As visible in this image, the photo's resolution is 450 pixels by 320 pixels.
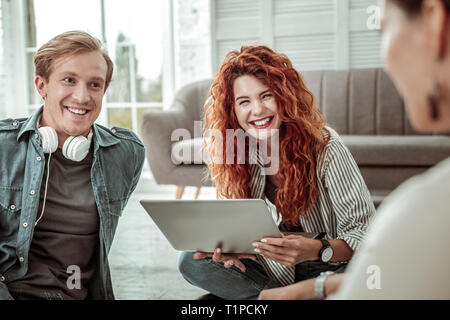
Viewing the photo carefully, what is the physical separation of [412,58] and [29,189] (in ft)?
3.48

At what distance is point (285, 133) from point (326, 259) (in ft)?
1.28

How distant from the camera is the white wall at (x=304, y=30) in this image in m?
3.83

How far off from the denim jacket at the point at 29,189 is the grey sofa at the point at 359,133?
166 cm

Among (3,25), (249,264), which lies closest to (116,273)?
(249,264)

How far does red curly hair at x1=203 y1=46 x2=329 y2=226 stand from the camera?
57.2 inches

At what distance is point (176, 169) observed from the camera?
3.24 meters

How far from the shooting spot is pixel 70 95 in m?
1.38

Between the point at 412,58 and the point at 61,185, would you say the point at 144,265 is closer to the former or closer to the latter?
the point at 61,185

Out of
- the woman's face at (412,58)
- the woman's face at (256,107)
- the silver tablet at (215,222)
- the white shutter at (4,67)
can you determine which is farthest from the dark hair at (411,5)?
the white shutter at (4,67)

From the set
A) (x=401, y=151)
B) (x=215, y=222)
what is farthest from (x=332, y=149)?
(x=401, y=151)

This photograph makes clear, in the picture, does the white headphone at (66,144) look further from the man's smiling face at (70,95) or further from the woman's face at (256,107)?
the woman's face at (256,107)

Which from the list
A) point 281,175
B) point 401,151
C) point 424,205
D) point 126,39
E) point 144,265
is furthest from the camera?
point 126,39

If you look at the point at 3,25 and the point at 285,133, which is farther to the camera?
the point at 3,25
